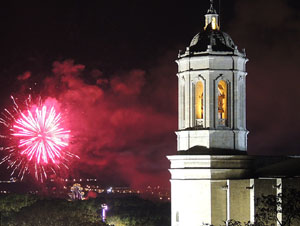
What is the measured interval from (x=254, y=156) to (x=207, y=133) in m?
2.62

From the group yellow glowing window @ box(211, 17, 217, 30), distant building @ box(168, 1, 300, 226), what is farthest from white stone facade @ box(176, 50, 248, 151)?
yellow glowing window @ box(211, 17, 217, 30)

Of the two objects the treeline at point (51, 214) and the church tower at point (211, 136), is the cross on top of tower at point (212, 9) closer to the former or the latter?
the church tower at point (211, 136)

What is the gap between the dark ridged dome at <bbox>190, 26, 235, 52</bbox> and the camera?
200 ft

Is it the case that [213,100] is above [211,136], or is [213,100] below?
above

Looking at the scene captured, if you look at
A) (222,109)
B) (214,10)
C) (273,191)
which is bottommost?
(273,191)

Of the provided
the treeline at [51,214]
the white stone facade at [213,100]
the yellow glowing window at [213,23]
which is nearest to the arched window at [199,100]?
the white stone facade at [213,100]

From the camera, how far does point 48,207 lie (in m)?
87.4

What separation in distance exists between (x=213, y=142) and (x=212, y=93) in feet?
7.94

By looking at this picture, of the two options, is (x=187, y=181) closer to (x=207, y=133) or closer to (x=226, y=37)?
(x=207, y=133)

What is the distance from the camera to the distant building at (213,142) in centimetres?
5969

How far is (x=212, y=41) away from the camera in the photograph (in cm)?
6106

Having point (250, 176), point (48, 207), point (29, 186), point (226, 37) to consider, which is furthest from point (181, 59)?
point (29, 186)

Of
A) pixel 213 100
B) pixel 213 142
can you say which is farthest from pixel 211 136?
pixel 213 100

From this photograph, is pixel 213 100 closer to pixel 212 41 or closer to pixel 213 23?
pixel 212 41
